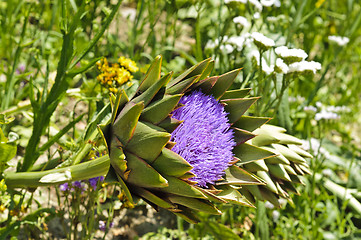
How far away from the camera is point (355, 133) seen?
2828 millimetres

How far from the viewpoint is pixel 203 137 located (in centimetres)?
118

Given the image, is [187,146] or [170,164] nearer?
[170,164]

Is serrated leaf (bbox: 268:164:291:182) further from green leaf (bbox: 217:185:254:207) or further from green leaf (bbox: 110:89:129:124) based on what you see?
green leaf (bbox: 110:89:129:124)

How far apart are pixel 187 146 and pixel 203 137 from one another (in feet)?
0.20

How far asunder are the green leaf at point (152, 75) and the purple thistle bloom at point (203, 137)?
0.37 ft

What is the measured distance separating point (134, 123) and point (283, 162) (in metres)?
0.58

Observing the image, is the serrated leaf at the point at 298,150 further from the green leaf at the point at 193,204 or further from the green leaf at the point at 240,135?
the green leaf at the point at 193,204

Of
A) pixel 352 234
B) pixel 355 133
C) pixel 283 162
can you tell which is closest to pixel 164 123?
pixel 283 162

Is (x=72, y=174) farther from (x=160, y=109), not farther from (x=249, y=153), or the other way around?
(x=249, y=153)

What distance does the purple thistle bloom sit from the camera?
1135 mm

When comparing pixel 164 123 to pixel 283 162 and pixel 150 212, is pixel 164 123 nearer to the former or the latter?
pixel 283 162

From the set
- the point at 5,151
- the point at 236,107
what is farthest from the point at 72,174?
the point at 236,107

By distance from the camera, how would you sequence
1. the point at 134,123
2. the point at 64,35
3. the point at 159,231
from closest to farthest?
the point at 134,123, the point at 64,35, the point at 159,231

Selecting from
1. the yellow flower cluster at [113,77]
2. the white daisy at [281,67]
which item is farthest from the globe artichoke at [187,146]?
Answer: the yellow flower cluster at [113,77]
